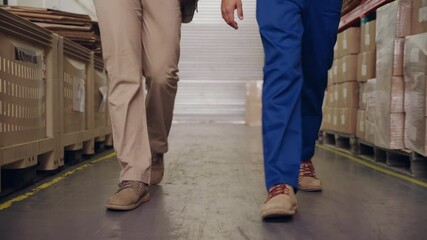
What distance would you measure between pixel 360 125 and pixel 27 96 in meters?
3.28

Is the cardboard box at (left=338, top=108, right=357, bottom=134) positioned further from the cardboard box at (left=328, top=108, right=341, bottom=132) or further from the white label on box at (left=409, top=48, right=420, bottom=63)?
the white label on box at (left=409, top=48, right=420, bottom=63)

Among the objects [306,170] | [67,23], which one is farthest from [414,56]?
[67,23]

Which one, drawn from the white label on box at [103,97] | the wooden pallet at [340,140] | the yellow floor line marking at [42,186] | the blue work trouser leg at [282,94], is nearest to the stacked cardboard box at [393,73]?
the wooden pallet at [340,140]

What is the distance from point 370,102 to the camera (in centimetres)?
481

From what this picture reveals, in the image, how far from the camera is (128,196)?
2.65 m

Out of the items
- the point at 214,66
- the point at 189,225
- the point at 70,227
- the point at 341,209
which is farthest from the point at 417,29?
the point at 214,66

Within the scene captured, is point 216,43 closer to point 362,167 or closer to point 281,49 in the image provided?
point 362,167

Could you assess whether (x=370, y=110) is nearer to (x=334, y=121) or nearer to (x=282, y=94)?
A: (x=334, y=121)

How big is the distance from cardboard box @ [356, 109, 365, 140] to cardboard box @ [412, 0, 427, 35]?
1.30 meters

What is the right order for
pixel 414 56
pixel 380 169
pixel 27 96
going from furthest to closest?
pixel 380 169 → pixel 414 56 → pixel 27 96

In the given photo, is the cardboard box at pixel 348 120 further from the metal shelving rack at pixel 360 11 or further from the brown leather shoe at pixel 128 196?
the brown leather shoe at pixel 128 196

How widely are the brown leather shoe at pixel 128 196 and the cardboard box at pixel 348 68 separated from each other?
11.2ft

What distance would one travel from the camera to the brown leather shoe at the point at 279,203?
2307mm

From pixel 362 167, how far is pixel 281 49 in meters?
2.36
